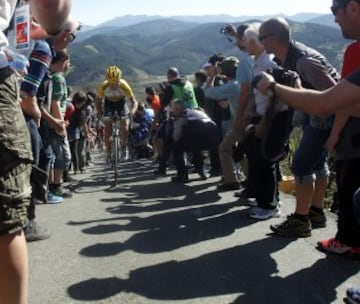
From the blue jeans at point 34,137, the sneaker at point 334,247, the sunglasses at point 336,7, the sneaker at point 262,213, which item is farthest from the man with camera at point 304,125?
the blue jeans at point 34,137

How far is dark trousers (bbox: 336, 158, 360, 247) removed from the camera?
4.29m

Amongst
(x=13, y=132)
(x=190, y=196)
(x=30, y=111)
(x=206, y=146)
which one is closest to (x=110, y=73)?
(x=206, y=146)

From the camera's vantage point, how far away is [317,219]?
5.38 metres

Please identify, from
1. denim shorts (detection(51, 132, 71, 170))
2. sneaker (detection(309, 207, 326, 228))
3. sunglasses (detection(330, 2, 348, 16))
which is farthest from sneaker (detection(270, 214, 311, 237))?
denim shorts (detection(51, 132, 71, 170))

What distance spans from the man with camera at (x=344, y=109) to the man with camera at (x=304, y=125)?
0.46 meters

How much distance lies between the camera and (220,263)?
4.38 metres

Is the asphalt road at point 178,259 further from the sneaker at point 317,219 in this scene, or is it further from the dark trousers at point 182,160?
the dark trousers at point 182,160

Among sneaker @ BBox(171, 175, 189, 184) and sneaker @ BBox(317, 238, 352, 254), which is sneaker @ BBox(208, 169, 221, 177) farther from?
sneaker @ BBox(317, 238, 352, 254)

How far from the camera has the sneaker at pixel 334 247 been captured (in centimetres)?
437

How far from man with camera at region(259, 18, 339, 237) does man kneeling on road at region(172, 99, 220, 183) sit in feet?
11.3

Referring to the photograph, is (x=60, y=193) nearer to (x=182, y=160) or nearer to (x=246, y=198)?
(x=182, y=160)

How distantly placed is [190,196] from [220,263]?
313 cm

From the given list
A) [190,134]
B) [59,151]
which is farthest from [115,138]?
[59,151]

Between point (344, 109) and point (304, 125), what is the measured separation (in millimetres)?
1864
